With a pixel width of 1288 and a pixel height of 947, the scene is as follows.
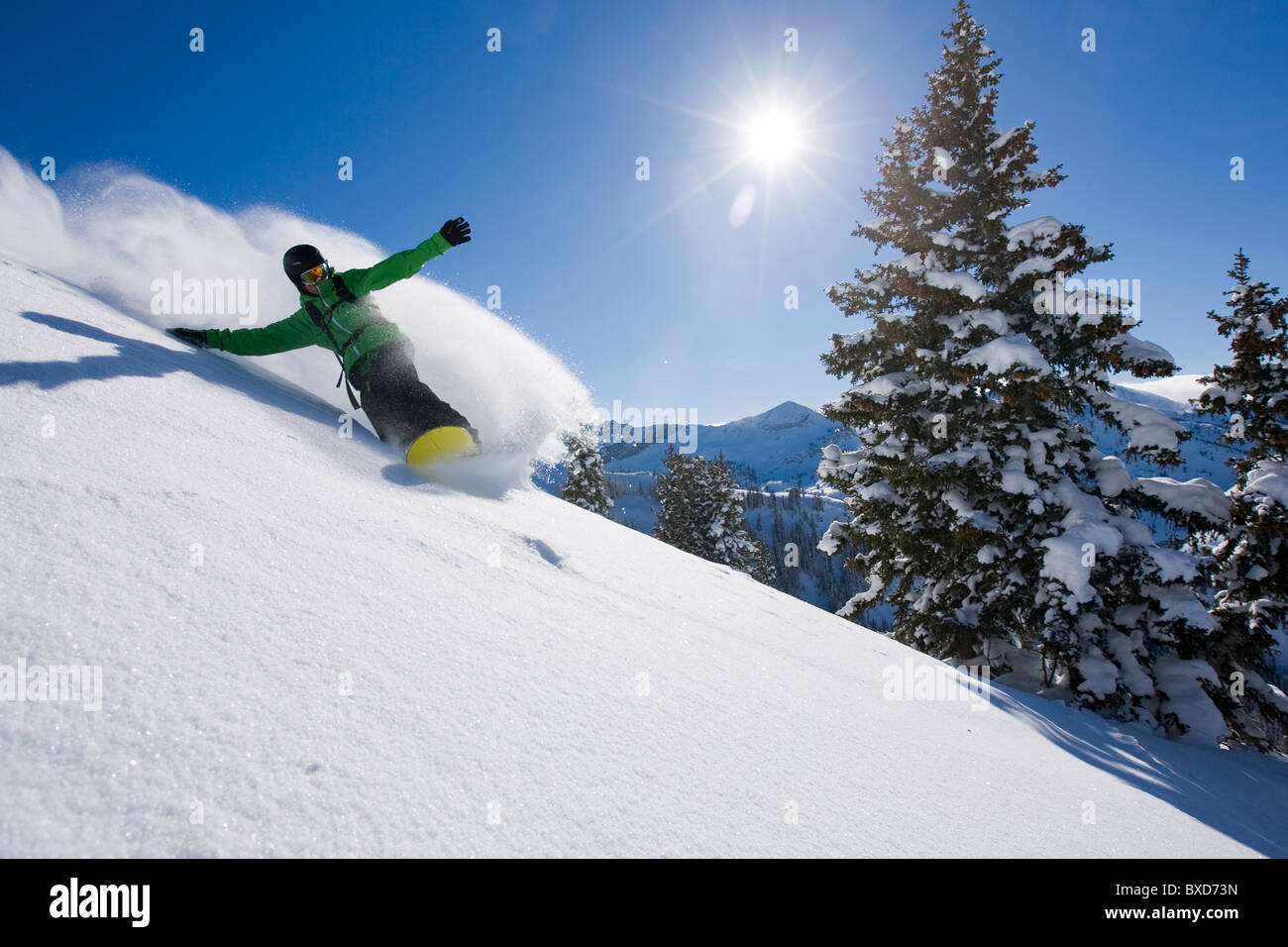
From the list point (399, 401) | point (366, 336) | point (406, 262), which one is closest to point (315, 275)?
point (366, 336)

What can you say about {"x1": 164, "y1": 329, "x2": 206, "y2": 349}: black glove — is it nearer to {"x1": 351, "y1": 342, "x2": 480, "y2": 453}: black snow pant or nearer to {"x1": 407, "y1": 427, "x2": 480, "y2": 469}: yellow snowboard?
{"x1": 351, "y1": 342, "x2": 480, "y2": 453}: black snow pant

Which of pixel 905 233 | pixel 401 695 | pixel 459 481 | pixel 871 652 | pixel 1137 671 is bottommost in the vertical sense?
pixel 1137 671

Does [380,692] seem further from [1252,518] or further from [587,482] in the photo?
[587,482]

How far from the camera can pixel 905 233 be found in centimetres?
973

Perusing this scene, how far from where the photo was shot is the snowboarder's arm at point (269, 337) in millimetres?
5590

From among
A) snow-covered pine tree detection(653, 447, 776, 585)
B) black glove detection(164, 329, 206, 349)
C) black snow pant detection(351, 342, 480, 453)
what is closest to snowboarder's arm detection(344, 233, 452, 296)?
black snow pant detection(351, 342, 480, 453)

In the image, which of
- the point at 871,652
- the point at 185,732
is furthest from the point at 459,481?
the point at 871,652

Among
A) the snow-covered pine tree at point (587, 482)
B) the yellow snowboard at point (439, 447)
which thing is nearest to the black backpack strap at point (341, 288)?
the yellow snowboard at point (439, 447)

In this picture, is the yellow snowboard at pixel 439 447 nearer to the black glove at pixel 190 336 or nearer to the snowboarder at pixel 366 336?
the snowboarder at pixel 366 336

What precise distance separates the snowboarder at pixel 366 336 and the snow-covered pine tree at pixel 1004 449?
7.45 m

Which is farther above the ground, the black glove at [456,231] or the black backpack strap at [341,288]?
the black glove at [456,231]

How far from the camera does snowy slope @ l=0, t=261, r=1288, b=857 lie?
1.09 meters
